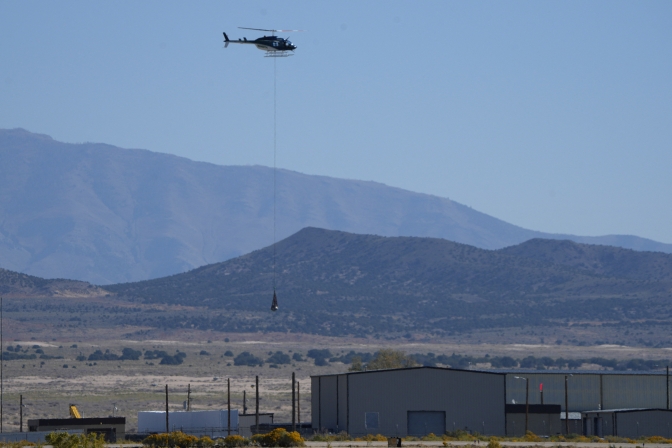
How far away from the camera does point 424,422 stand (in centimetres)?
6066

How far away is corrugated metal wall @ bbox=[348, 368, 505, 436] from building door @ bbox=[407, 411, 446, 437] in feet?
0.85

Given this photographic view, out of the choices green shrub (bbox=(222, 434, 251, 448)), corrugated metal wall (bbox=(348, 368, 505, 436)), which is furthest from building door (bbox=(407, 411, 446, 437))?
green shrub (bbox=(222, 434, 251, 448))

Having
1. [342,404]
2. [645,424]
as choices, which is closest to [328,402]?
[342,404]

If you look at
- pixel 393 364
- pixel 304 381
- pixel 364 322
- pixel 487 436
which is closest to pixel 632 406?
pixel 487 436

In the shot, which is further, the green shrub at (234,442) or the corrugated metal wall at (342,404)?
the corrugated metal wall at (342,404)

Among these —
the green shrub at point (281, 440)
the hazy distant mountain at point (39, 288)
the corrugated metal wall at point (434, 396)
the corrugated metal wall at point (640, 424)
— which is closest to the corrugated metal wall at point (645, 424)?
the corrugated metal wall at point (640, 424)

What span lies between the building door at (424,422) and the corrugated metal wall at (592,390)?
9.51 meters

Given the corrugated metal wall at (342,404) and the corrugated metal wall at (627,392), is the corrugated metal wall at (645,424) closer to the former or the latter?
the corrugated metal wall at (627,392)

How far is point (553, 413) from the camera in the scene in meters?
64.1

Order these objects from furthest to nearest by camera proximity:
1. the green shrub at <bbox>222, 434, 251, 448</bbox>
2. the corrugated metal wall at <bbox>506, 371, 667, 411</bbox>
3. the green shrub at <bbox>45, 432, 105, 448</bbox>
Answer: the corrugated metal wall at <bbox>506, 371, 667, 411</bbox>, the green shrub at <bbox>222, 434, 251, 448</bbox>, the green shrub at <bbox>45, 432, 105, 448</bbox>

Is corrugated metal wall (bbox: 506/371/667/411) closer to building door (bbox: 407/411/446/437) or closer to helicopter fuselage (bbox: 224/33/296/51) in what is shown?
building door (bbox: 407/411/446/437)

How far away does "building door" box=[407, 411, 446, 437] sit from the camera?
60375mm

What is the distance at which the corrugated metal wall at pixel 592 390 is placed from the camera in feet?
227

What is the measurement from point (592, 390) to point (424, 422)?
556 inches
